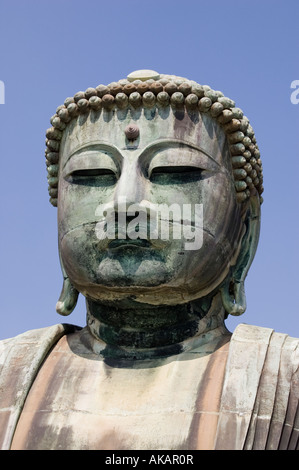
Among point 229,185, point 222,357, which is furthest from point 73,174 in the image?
point 222,357

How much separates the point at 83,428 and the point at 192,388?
1.00 meters


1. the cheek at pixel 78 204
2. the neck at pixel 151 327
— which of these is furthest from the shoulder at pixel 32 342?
the cheek at pixel 78 204

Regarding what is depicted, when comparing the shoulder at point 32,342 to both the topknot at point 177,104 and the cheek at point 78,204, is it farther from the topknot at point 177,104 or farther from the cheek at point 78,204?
the topknot at point 177,104

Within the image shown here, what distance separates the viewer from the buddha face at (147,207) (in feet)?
33.2

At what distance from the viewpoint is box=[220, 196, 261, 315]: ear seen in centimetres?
1080

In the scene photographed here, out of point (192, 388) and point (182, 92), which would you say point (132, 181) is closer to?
point (182, 92)


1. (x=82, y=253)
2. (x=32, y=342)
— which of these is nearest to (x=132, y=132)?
(x=82, y=253)

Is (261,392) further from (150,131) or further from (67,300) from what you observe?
(150,131)

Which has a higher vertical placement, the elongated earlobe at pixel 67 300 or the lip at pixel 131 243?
the lip at pixel 131 243

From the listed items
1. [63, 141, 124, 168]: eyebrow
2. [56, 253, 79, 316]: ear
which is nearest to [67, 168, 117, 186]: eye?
[63, 141, 124, 168]: eyebrow

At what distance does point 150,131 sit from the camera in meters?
10.5

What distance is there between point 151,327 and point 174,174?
141 centimetres

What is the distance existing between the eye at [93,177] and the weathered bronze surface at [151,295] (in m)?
0.01

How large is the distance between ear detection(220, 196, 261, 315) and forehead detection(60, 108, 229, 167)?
0.69m
